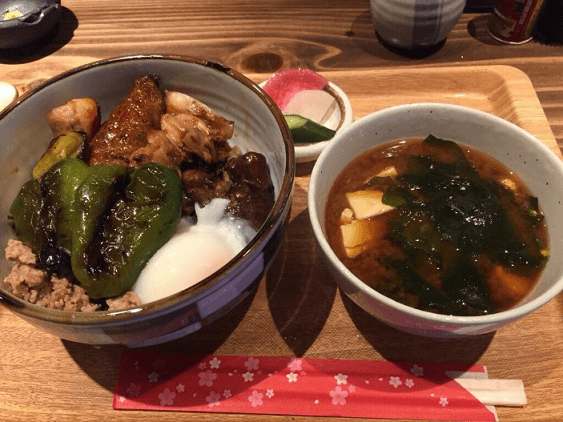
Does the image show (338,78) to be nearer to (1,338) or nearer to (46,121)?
(46,121)

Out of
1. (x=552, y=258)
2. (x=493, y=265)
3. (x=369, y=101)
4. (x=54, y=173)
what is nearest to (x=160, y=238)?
(x=54, y=173)

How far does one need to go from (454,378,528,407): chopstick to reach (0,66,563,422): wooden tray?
25 mm

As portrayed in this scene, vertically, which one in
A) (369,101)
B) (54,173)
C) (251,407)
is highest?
(54,173)

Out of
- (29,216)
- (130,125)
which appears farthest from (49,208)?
(130,125)

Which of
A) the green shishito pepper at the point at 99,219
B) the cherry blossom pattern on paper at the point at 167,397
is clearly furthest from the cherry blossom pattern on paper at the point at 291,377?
the green shishito pepper at the point at 99,219

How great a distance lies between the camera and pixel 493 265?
1362 millimetres

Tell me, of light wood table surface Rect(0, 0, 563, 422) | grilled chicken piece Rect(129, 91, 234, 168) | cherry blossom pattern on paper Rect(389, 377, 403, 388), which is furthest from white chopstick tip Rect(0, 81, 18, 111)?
cherry blossom pattern on paper Rect(389, 377, 403, 388)

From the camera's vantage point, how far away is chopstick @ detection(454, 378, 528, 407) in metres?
1.30

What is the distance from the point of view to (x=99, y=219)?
4.39 feet

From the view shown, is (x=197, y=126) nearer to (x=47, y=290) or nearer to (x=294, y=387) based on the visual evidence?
(x=47, y=290)

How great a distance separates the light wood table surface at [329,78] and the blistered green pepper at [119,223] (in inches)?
12.6

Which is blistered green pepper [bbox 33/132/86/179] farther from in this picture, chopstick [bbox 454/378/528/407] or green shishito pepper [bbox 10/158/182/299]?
chopstick [bbox 454/378/528/407]

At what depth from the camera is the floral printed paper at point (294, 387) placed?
1.30 metres

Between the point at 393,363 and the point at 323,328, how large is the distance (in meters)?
0.24
